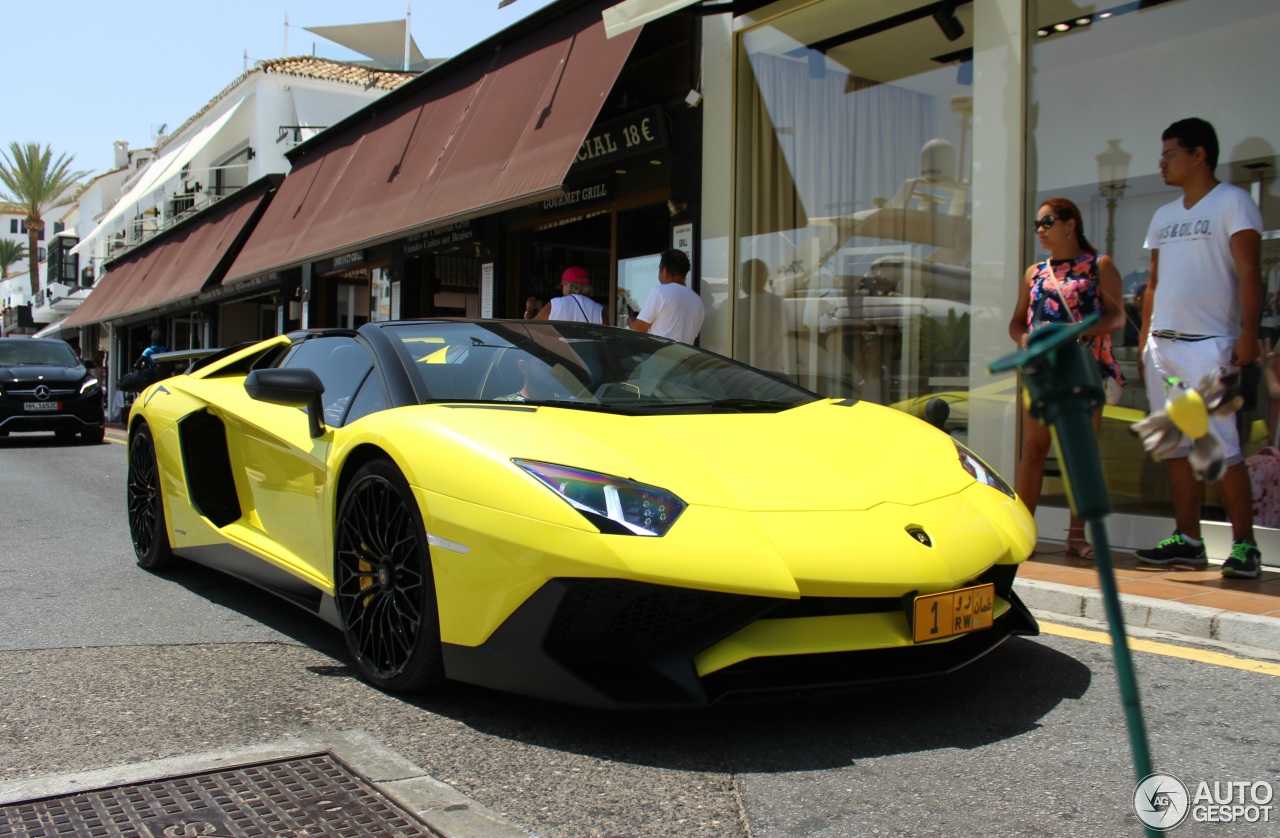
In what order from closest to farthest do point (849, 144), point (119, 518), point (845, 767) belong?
point (845, 767) → point (119, 518) → point (849, 144)

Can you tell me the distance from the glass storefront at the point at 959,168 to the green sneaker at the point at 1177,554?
0.85 m

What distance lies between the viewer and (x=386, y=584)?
3.27 metres

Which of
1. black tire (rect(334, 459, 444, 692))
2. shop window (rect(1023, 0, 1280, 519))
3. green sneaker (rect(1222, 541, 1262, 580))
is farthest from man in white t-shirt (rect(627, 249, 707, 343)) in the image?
black tire (rect(334, 459, 444, 692))

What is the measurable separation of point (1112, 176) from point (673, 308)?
3043 mm

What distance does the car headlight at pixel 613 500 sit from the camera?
9.02 feet

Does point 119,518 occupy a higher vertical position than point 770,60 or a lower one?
lower

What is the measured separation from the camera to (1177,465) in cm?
507

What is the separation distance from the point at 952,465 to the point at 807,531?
878 millimetres

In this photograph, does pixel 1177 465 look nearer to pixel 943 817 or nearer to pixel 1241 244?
pixel 1241 244

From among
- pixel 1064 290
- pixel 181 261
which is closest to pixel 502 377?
pixel 1064 290

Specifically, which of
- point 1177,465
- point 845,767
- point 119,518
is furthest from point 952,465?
point 119,518

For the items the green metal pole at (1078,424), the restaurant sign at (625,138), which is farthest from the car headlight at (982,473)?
the restaurant sign at (625,138)

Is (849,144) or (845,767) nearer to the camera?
(845,767)

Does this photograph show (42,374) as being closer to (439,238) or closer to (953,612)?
(439,238)
